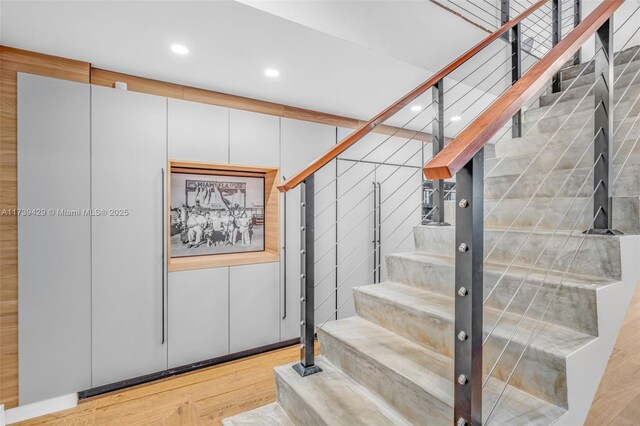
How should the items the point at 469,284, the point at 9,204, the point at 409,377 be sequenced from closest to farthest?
the point at 469,284 < the point at 409,377 < the point at 9,204

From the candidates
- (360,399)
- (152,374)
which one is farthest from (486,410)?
(152,374)

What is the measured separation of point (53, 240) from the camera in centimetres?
236

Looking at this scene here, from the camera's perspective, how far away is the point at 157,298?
2.74 metres

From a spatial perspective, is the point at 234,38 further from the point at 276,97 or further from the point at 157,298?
the point at 157,298

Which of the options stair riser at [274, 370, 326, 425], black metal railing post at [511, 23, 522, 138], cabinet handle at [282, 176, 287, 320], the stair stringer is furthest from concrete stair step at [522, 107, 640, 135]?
cabinet handle at [282, 176, 287, 320]

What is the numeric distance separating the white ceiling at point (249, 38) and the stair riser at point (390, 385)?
69.4 inches

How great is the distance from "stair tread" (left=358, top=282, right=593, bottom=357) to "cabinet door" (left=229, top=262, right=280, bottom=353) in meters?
1.57

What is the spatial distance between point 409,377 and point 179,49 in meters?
2.44

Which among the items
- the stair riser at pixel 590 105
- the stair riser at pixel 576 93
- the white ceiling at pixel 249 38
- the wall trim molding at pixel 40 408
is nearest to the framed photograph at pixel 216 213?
the white ceiling at pixel 249 38

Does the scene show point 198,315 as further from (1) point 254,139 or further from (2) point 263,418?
(1) point 254,139

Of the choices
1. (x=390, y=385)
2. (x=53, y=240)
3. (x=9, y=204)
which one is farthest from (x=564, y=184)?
(x=9, y=204)

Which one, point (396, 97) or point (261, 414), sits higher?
point (396, 97)

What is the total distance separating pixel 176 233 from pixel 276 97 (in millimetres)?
1649

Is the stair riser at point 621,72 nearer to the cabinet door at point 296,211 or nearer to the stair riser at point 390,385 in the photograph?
the cabinet door at point 296,211
